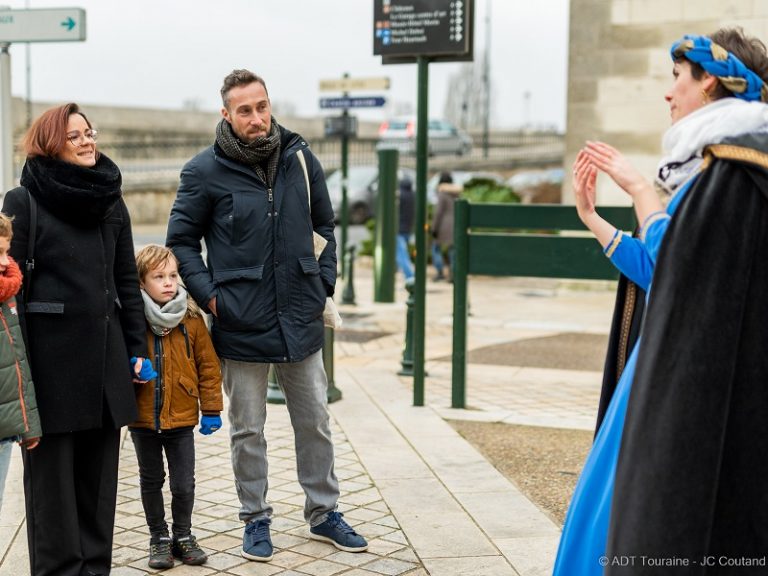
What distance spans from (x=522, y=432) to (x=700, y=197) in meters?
4.10

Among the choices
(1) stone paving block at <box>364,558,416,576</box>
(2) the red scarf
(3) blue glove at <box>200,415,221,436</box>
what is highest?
(2) the red scarf

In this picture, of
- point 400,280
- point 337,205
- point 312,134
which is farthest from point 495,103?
point 400,280

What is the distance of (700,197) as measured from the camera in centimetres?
259

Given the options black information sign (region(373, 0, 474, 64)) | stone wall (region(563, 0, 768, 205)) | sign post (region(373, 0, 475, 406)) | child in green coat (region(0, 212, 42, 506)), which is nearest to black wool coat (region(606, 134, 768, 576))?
child in green coat (region(0, 212, 42, 506))

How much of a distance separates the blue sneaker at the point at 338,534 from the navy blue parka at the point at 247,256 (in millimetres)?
728

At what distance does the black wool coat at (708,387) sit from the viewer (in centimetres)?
256

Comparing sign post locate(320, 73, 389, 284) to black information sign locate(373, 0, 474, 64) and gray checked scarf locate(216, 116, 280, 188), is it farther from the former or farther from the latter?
gray checked scarf locate(216, 116, 280, 188)

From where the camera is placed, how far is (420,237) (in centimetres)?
706

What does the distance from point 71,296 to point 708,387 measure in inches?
87.9

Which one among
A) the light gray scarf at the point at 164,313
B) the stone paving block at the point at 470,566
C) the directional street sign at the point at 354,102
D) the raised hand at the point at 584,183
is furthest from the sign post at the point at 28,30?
the directional street sign at the point at 354,102

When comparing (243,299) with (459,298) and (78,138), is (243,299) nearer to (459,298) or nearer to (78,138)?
(78,138)

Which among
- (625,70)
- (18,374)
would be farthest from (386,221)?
(18,374)

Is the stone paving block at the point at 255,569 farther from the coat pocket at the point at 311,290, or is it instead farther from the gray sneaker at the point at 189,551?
the coat pocket at the point at 311,290

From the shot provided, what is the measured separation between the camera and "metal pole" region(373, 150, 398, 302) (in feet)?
41.3
